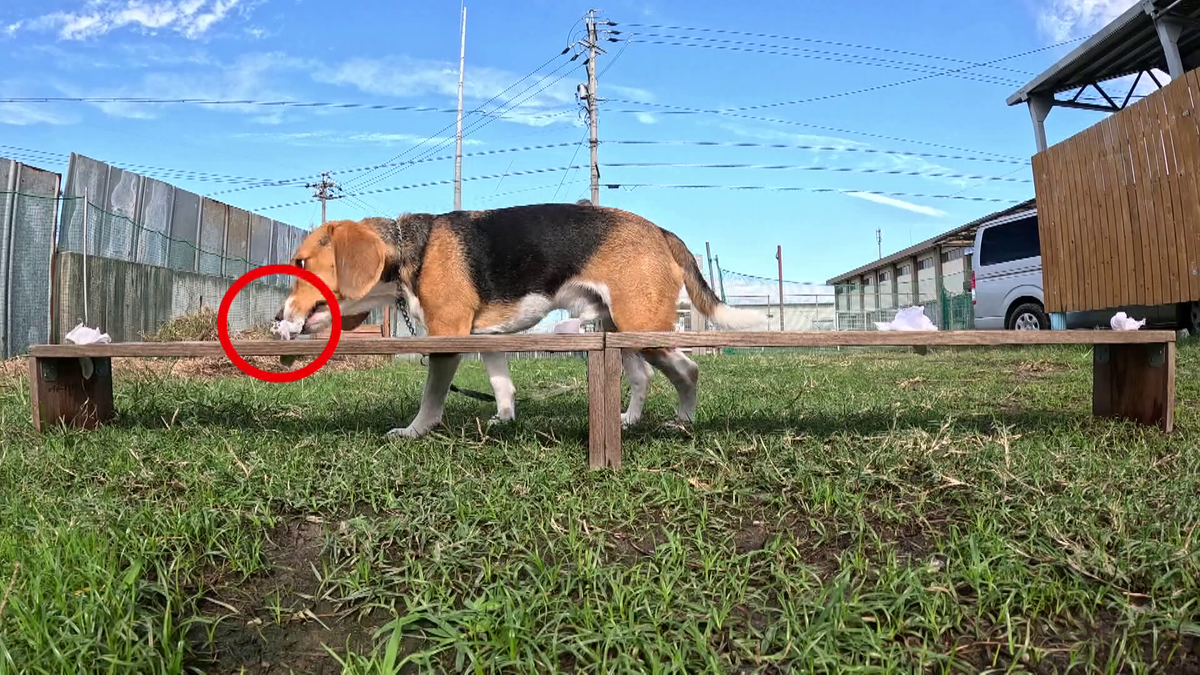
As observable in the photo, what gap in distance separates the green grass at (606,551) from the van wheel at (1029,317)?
424 inches

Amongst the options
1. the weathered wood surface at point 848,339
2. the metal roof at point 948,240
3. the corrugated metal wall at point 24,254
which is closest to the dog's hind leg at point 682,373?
the weathered wood surface at point 848,339

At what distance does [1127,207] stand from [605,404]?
403 inches

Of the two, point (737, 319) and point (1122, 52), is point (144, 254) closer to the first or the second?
point (737, 319)

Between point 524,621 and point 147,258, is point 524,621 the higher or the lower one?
the lower one

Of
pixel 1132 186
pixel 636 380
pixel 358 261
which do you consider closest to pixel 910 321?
pixel 636 380

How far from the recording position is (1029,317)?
43.4 feet

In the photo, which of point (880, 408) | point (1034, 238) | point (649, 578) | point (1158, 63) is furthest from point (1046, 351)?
point (649, 578)

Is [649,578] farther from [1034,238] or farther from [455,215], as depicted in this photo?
[1034,238]

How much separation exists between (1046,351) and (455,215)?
29.6ft

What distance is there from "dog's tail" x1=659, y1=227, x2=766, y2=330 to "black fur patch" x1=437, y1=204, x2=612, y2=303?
470 mm

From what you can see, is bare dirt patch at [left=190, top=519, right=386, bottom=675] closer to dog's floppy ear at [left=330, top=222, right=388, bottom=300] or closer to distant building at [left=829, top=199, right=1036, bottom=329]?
dog's floppy ear at [left=330, top=222, right=388, bottom=300]

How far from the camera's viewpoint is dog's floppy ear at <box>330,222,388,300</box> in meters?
3.92

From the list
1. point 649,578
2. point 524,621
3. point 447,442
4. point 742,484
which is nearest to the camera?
point 524,621

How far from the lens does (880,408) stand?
4.51 metres
